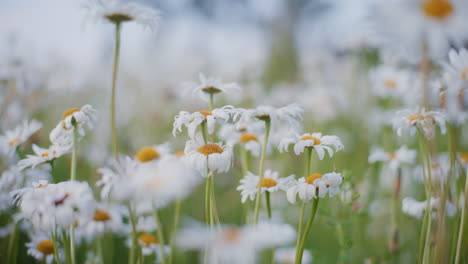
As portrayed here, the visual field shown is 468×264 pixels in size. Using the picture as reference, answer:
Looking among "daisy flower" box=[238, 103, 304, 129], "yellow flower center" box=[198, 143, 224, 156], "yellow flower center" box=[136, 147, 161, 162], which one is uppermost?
"daisy flower" box=[238, 103, 304, 129]

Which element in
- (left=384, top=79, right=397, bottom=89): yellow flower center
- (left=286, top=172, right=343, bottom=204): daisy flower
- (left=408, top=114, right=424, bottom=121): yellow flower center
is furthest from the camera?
(left=384, top=79, right=397, bottom=89): yellow flower center

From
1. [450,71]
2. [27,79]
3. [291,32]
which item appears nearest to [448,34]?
[450,71]

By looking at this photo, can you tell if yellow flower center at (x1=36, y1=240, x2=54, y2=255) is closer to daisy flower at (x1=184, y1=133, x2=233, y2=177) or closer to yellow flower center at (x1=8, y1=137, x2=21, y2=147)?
yellow flower center at (x1=8, y1=137, x2=21, y2=147)

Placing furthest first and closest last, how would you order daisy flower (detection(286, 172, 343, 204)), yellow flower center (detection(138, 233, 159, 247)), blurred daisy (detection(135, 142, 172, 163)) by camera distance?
yellow flower center (detection(138, 233, 159, 247)) → blurred daisy (detection(135, 142, 172, 163)) → daisy flower (detection(286, 172, 343, 204))

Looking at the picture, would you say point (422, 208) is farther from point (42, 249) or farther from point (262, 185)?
A: point (42, 249)

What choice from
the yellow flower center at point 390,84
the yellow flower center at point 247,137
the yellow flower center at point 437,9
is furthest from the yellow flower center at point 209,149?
the yellow flower center at point 390,84

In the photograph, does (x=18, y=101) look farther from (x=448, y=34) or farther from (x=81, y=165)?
(x=448, y=34)

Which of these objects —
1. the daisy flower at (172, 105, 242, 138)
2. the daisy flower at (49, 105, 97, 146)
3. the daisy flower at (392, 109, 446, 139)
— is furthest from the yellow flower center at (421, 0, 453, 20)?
the daisy flower at (49, 105, 97, 146)
